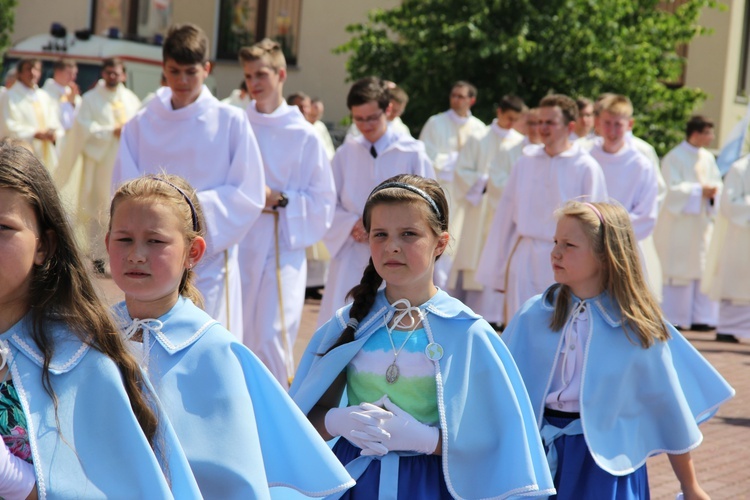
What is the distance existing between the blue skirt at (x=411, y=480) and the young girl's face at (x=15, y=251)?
1505 millimetres

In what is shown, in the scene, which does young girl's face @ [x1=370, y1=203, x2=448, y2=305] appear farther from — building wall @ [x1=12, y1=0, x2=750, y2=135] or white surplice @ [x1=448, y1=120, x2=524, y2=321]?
building wall @ [x1=12, y1=0, x2=750, y2=135]

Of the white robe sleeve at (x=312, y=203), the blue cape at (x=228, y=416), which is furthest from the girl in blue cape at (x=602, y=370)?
the white robe sleeve at (x=312, y=203)

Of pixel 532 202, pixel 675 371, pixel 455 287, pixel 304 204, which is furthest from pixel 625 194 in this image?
pixel 675 371

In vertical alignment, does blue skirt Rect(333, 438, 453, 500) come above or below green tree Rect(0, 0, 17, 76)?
below

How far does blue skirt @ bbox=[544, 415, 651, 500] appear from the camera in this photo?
14.5ft

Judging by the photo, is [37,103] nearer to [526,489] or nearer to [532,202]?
[532,202]

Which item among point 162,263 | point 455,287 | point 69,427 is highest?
point 162,263

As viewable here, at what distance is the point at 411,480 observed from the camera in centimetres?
373

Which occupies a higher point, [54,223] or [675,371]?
[54,223]

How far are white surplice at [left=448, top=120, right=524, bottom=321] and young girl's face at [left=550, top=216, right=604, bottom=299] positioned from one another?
26.3ft

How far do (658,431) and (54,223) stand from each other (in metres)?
2.76

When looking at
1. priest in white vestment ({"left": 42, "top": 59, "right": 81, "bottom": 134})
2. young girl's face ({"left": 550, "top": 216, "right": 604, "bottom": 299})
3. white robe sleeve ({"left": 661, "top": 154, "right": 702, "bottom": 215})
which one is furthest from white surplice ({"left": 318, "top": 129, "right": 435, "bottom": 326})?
priest in white vestment ({"left": 42, "top": 59, "right": 81, "bottom": 134})

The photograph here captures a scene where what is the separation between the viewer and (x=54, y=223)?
8.32 feet

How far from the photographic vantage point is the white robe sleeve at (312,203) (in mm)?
7363
